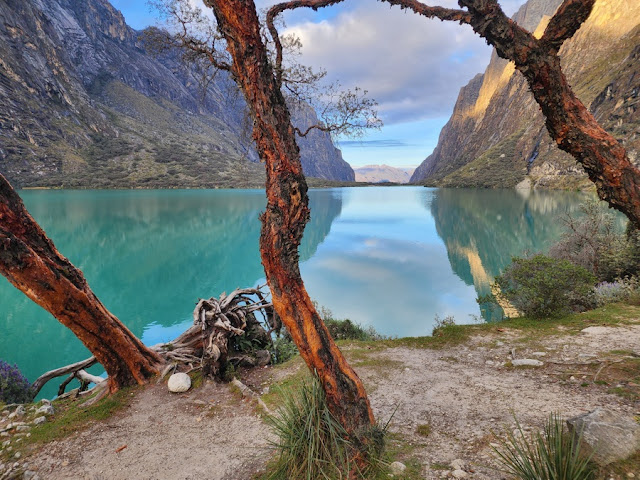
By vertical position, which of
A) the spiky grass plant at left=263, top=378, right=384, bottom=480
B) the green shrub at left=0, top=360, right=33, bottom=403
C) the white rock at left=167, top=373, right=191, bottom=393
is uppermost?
the spiky grass plant at left=263, top=378, right=384, bottom=480

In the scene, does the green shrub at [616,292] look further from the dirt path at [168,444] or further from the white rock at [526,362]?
the dirt path at [168,444]

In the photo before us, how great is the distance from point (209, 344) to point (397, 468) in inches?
201

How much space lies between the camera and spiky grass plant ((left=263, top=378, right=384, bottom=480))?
316cm

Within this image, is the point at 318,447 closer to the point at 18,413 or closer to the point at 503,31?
the point at 503,31

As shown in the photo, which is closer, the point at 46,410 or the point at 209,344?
the point at 46,410

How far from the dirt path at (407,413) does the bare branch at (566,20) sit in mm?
3903

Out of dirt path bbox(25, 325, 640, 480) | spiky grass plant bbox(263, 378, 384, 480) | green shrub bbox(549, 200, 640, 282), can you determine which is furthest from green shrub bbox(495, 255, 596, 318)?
spiky grass plant bbox(263, 378, 384, 480)

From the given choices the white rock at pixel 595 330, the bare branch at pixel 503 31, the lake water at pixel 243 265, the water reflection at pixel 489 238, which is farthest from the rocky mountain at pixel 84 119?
the bare branch at pixel 503 31

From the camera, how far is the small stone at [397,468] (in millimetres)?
3354

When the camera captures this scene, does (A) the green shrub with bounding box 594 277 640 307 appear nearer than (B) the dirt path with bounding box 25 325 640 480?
No

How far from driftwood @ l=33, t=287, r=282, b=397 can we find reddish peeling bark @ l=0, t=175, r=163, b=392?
2.53ft

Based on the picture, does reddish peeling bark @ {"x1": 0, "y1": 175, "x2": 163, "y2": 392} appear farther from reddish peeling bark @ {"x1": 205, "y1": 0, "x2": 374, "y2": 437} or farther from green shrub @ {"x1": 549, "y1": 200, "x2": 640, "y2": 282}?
green shrub @ {"x1": 549, "y1": 200, "x2": 640, "y2": 282}

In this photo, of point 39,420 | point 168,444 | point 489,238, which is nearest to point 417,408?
point 168,444

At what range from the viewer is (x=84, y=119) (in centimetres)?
12525
